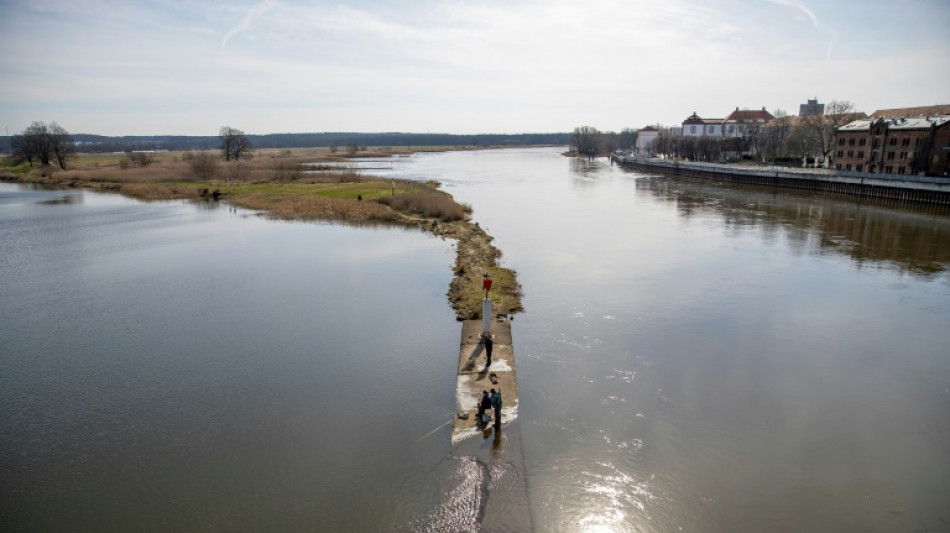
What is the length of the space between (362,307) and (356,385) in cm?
764

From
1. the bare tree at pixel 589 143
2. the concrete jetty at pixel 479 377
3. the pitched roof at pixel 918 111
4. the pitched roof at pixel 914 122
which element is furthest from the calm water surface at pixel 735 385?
the bare tree at pixel 589 143

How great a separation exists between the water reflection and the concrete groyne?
229 centimetres

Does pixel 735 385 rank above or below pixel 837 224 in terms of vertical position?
below

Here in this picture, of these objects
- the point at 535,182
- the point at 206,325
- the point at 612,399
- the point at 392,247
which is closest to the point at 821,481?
the point at 612,399

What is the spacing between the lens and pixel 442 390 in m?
17.1

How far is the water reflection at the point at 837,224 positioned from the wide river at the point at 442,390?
0.98 m

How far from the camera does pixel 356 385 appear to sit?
57.9 feet

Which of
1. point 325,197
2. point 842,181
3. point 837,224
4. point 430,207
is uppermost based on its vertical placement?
point 842,181

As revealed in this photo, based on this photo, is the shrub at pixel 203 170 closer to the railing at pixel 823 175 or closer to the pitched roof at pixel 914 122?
the railing at pixel 823 175

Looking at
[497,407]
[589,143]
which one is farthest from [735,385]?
[589,143]

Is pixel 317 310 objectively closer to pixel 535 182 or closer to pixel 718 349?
pixel 718 349

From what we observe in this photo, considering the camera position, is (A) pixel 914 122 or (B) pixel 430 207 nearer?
(B) pixel 430 207

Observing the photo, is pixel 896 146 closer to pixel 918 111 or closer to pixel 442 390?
pixel 918 111

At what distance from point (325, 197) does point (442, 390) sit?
154 ft
